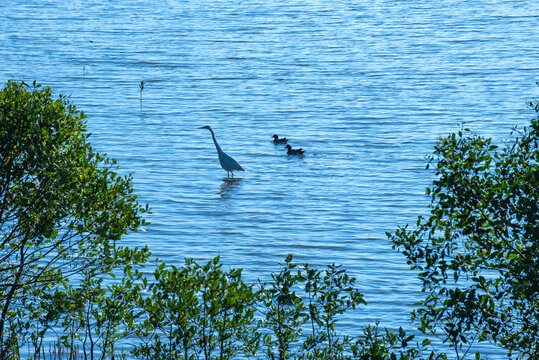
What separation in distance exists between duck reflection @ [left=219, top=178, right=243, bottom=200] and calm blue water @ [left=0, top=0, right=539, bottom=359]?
0.07m

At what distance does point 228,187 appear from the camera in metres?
17.5

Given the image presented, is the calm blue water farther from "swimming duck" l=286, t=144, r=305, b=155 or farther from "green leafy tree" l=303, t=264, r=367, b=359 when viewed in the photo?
"green leafy tree" l=303, t=264, r=367, b=359

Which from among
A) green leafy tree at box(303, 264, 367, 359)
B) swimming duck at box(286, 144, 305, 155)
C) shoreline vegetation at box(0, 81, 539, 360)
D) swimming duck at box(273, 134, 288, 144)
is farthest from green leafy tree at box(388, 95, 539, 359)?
swimming duck at box(273, 134, 288, 144)

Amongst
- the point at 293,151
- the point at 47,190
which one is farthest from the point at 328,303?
the point at 293,151

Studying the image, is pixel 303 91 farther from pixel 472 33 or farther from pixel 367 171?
pixel 472 33

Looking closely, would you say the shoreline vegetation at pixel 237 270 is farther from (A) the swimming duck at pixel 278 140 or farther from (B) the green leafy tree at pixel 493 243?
(A) the swimming duck at pixel 278 140

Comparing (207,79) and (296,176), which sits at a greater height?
(207,79)

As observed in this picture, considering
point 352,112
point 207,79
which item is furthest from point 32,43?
point 352,112

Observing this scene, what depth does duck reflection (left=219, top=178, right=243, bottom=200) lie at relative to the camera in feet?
55.8

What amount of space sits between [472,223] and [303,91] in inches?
781

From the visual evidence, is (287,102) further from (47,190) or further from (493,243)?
(493,243)

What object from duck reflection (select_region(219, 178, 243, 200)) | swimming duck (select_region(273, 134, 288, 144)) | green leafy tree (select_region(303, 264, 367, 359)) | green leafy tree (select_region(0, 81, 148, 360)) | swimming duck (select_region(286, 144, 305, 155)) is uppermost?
swimming duck (select_region(273, 134, 288, 144))

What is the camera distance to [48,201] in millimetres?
6910

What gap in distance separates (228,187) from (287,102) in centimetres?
775
